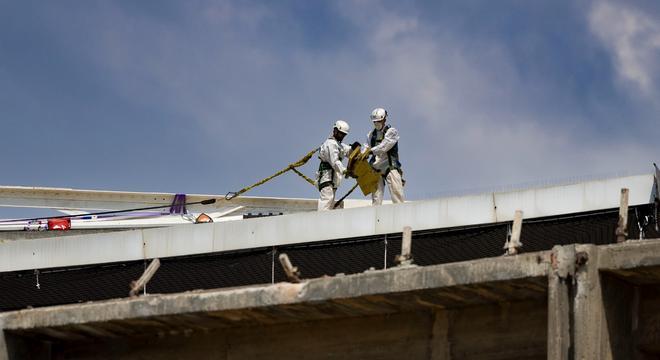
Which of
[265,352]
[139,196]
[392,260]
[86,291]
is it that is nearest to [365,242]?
[392,260]

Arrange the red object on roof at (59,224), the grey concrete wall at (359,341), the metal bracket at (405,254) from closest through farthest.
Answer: the grey concrete wall at (359,341) → the metal bracket at (405,254) → the red object on roof at (59,224)

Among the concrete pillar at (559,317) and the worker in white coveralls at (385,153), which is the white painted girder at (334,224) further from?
the concrete pillar at (559,317)

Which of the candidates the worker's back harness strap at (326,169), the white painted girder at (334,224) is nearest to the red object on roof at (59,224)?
the worker's back harness strap at (326,169)

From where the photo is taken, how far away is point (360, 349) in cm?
1711

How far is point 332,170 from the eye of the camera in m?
23.0

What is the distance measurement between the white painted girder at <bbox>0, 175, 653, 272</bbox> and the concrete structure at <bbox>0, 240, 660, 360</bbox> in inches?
75.5

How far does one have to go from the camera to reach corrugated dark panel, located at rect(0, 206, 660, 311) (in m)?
18.8

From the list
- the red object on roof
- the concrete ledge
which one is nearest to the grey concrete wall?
the concrete ledge

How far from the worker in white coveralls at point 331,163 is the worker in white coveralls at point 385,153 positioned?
0.65 m

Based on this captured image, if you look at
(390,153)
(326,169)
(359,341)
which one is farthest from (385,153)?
(359,341)

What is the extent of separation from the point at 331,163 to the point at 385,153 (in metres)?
1.16

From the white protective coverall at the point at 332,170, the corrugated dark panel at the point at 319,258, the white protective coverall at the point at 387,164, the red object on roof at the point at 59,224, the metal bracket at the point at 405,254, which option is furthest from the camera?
the red object on roof at the point at 59,224

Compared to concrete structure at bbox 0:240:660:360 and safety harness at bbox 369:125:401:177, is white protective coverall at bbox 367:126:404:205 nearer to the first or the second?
safety harness at bbox 369:125:401:177

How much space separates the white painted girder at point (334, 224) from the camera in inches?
741
